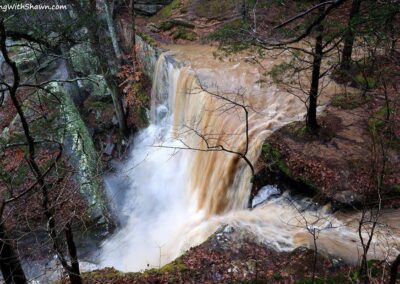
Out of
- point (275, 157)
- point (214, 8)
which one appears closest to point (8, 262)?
point (275, 157)

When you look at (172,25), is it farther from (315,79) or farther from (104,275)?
(104,275)

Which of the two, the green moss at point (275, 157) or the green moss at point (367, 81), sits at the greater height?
the green moss at point (367, 81)

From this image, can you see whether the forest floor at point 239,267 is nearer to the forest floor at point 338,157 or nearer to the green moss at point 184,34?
the forest floor at point 338,157

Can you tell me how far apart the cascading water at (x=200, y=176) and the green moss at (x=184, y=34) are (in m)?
1.07

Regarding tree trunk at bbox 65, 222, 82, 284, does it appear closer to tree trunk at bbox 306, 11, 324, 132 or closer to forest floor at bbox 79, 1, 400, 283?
forest floor at bbox 79, 1, 400, 283

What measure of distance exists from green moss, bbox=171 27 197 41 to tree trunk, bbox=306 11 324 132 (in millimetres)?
9830

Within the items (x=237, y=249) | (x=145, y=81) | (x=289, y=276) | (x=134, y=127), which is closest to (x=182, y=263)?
(x=237, y=249)

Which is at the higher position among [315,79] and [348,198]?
[315,79]

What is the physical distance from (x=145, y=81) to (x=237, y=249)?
39.3 ft

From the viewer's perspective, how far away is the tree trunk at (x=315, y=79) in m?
7.17

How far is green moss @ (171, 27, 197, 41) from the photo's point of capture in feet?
57.9

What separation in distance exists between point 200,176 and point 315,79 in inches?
196

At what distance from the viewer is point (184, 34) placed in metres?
17.8

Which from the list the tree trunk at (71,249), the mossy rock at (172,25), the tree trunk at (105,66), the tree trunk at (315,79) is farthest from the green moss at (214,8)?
the tree trunk at (71,249)
